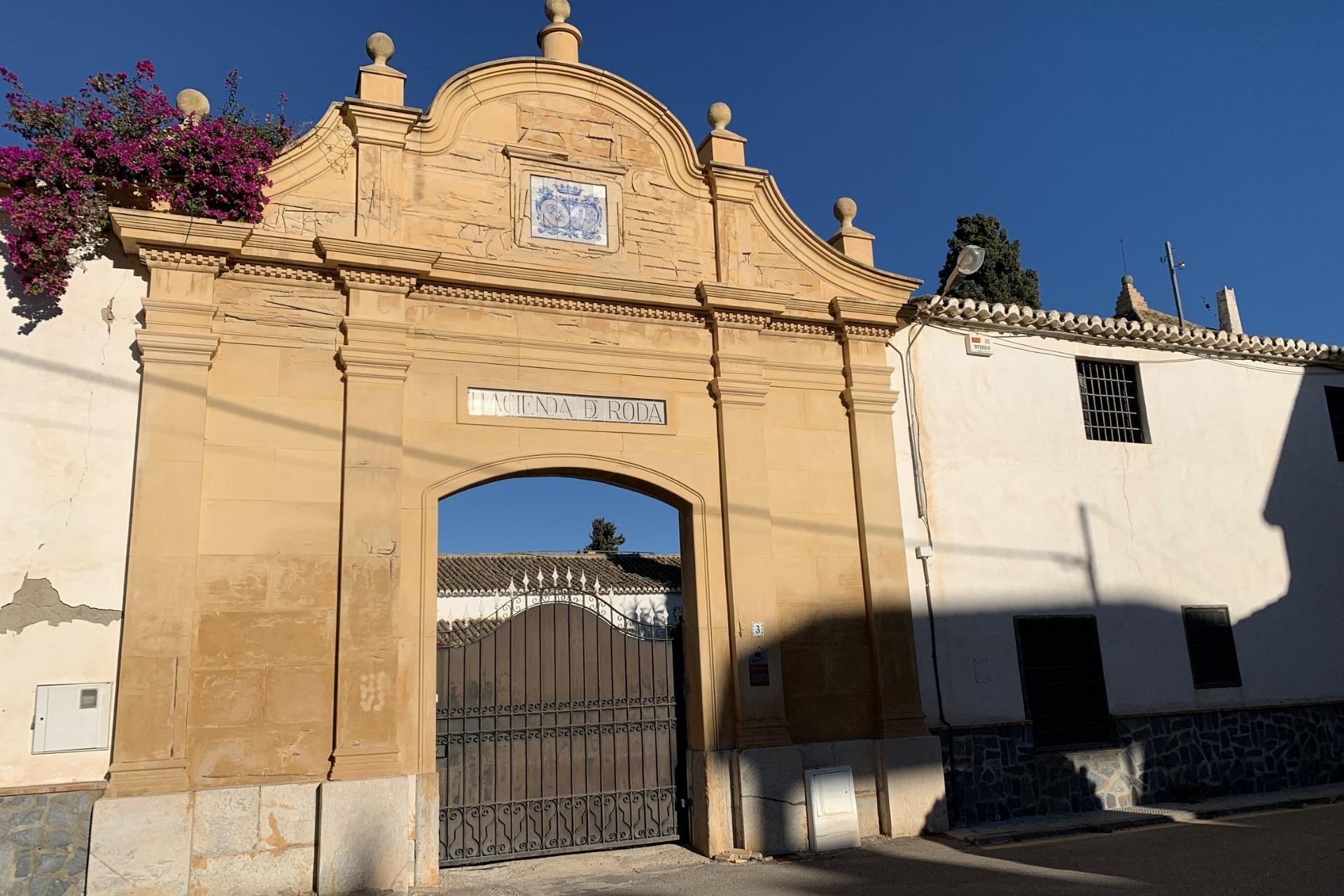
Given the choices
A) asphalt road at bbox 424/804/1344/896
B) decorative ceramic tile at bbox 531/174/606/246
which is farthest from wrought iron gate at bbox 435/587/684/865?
decorative ceramic tile at bbox 531/174/606/246

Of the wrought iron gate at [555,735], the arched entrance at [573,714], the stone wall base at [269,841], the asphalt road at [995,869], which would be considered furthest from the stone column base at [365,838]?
the wrought iron gate at [555,735]

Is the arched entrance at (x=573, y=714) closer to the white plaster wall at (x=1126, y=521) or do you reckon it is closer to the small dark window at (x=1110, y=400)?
the white plaster wall at (x=1126, y=521)

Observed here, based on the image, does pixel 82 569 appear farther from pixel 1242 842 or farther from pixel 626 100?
pixel 1242 842

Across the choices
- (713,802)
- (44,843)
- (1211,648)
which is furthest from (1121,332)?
(44,843)

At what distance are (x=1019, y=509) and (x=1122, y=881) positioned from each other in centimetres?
466

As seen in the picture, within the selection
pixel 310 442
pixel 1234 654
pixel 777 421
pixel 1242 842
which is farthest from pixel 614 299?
pixel 1234 654

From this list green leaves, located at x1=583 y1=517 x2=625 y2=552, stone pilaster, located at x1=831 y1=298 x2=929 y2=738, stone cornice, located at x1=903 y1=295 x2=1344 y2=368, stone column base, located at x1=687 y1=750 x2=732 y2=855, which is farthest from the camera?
green leaves, located at x1=583 y1=517 x2=625 y2=552

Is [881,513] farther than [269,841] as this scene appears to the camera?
Yes

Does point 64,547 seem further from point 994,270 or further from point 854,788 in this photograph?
point 994,270

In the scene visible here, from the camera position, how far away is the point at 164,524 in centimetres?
805

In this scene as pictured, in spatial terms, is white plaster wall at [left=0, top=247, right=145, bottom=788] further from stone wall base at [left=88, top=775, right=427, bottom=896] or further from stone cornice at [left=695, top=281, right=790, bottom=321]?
stone cornice at [left=695, top=281, right=790, bottom=321]

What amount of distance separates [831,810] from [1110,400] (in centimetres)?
655

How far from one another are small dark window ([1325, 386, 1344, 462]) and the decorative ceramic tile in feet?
35.2

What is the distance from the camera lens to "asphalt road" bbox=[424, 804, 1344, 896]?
7797mm
